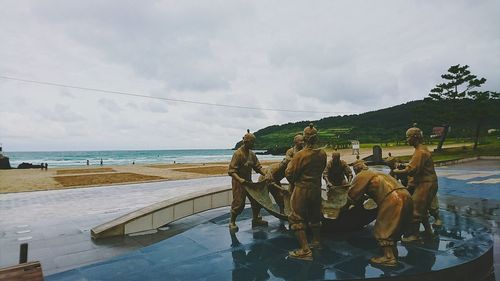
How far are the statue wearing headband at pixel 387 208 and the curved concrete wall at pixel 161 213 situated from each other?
514 centimetres

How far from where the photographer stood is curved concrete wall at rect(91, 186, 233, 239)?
299 inches

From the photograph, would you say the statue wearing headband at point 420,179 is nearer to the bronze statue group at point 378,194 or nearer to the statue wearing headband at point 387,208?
the bronze statue group at point 378,194

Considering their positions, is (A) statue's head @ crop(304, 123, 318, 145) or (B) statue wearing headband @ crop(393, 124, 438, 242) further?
(B) statue wearing headband @ crop(393, 124, 438, 242)

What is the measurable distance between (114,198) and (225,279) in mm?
11056

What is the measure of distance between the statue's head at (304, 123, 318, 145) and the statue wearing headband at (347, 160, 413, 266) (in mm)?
948

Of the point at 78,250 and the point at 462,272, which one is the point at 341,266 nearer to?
the point at 462,272

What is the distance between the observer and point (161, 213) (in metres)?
8.23

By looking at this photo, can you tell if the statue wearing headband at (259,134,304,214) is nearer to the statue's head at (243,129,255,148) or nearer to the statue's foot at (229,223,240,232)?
the statue's head at (243,129,255,148)

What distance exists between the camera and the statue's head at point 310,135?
5305 millimetres

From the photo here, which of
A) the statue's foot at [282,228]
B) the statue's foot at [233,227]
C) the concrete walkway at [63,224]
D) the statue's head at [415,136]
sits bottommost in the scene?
the concrete walkway at [63,224]

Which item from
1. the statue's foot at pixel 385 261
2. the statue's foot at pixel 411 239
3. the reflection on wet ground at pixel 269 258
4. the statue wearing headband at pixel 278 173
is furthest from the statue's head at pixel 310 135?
the statue's foot at pixel 411 239

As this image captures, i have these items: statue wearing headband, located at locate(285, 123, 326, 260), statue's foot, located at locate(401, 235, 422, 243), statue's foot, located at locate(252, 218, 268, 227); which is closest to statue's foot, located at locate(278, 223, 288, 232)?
statue's foot, located at locate(252, 218, 268, 227)

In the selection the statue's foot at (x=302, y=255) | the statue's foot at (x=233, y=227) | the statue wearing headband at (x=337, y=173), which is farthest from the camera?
the statue wearing headband at (x=337, y=173)

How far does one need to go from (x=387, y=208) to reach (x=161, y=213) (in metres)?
5.73
